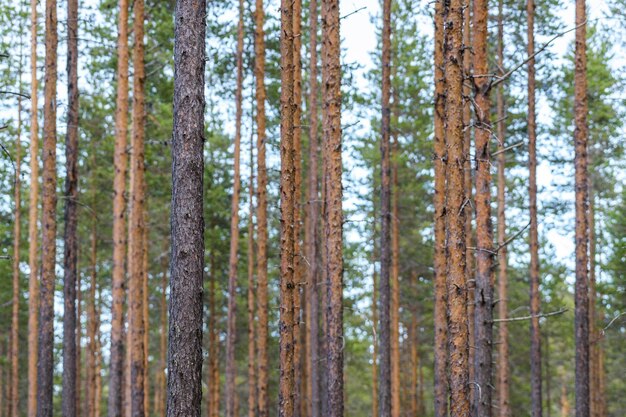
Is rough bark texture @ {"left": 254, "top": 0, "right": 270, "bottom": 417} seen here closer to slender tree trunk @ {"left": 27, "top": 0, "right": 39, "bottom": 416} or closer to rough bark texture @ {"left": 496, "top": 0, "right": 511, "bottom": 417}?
rough bark texture @ {"left": 496, "top": 0, "right": 511, "bottom": 417}

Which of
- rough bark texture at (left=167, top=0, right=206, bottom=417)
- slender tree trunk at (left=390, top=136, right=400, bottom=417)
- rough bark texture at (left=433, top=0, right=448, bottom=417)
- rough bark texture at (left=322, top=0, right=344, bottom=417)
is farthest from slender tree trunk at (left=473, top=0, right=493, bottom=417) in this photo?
slender tree trunk at (left=390, top=136, right=400, bottom=417)

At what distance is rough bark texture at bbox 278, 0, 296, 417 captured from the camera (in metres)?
12.1

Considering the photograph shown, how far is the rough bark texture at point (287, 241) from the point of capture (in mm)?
12148

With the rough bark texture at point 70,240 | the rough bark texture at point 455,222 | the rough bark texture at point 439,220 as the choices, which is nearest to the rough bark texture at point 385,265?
the rough bark texture at point 439,220

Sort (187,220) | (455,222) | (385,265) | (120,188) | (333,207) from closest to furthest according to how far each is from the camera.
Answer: (187,220) → (455,222) → (333,207) → (120,188) → (385,265)

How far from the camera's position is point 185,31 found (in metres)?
7.49

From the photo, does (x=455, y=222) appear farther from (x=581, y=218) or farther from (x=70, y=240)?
(x=70, y=240)

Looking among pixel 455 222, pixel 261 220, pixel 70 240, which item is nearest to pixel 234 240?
pixel 261 220

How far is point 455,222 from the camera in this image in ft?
27.0

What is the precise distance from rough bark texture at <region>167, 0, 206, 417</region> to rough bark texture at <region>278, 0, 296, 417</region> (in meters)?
4.74

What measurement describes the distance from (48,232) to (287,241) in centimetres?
521

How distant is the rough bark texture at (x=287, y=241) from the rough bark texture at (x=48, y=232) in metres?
4.62

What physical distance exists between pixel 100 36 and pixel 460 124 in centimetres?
1459

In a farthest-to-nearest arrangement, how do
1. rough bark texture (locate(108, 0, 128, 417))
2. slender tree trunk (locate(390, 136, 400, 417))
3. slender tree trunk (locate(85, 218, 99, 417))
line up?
1. slender tree trunk (locate(85, 218, 99, 417))
2. slender tree trunk (locate(390, 136, 400, 417))
3. rough bark texture (locate(108, 0, 128, 417))
